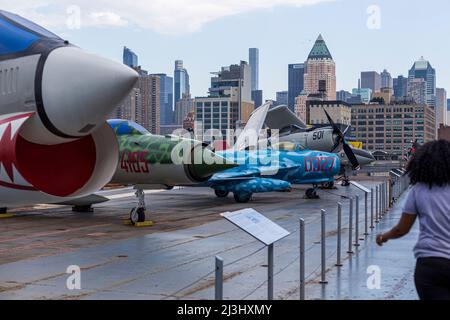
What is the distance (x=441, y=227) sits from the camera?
490cm

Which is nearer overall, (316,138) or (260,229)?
(260,229)

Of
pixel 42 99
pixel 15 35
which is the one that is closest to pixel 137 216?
pixel 15 35

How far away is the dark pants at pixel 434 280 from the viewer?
186 inches

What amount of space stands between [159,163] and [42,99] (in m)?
10.2

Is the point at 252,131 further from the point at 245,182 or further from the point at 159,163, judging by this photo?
the point at 159,163

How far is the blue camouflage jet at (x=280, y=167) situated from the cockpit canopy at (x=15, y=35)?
1901 cm

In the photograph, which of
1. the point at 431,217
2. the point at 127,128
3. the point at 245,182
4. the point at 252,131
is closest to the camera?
the point at 431,217

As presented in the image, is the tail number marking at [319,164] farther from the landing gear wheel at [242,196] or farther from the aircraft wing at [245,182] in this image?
the landing gear wheel at [242,196]

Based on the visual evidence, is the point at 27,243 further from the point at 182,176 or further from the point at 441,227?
the point at 441,227

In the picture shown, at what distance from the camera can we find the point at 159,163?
17.0m

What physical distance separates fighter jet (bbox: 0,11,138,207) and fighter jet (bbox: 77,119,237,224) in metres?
9.31

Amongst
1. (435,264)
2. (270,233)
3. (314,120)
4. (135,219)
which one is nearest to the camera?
(435,264)
